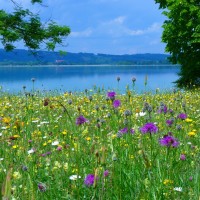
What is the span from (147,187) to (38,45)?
2461cm

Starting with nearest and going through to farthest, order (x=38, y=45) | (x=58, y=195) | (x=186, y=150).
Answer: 1. (x=58, y=195)
2. (x=186, y=150)
3. (x=38, y=45)

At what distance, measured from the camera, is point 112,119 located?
21.8 feet

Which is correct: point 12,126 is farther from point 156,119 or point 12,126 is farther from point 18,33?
point 18,33

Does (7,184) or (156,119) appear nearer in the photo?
(7,184)

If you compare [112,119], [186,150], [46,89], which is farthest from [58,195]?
[46,89]

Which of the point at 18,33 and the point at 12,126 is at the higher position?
the point at 18,33

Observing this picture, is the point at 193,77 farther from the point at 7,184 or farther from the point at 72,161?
the point at 7,184

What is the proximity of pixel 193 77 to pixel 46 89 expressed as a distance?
626 inches

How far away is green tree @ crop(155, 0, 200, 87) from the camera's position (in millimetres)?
27969

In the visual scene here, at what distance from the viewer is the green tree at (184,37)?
27969 millimetres

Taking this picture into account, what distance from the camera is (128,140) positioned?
4.92 m

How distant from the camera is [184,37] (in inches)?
1176

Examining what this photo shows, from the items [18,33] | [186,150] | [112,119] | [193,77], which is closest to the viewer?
[186,150]

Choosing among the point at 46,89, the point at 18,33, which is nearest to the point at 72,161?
the point at 46,89
